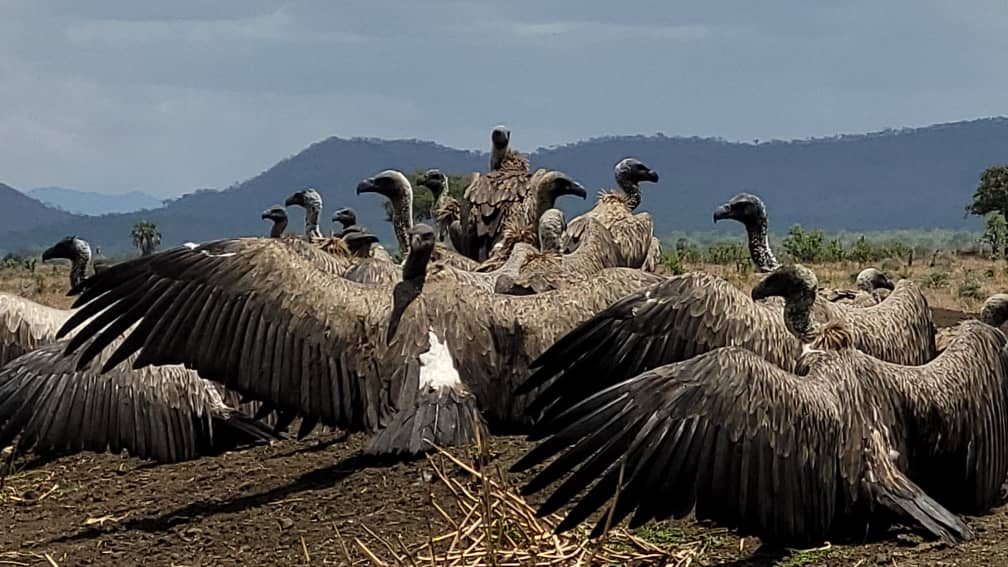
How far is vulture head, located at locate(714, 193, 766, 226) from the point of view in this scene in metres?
10.9

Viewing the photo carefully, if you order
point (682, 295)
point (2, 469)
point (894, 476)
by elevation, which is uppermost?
point (682, 295)

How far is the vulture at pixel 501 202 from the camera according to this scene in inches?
506

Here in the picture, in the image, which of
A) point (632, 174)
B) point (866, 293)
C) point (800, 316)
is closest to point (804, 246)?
point (632, 174)

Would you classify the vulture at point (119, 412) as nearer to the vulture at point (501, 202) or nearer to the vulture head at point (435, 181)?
the vulture at point (501, 202)

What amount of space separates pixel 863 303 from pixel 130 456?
4.37 m

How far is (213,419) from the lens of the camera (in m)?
9.17

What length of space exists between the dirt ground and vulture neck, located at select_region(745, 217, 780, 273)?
3467 mm

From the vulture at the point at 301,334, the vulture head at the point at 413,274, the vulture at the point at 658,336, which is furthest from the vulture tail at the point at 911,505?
the vulture head at the point at 413,274

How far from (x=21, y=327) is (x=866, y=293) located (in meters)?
5.71

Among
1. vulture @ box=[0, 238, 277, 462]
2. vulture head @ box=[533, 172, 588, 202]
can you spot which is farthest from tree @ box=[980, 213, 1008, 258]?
vulture @ box=[0, 238, 277, 462]

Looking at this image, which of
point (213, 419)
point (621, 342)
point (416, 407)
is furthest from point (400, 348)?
point (213, 419)

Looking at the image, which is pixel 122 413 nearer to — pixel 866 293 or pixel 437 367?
pixel 437 367

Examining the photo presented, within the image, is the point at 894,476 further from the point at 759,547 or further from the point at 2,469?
the point at 2,469

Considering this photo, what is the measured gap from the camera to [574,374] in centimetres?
709
